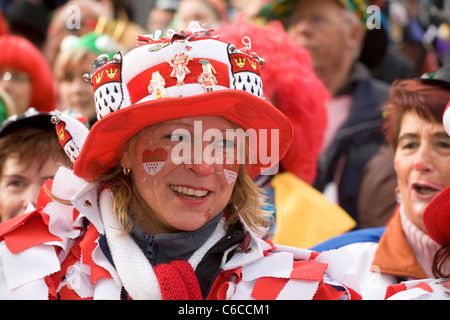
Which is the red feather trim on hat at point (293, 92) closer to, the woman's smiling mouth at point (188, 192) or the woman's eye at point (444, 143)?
the woman's eye at point (444, 143)

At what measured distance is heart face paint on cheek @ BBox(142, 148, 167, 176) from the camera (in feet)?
8.38

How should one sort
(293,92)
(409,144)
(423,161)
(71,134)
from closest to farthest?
(71,134) < (423,161) < (409,144) < (293,92)

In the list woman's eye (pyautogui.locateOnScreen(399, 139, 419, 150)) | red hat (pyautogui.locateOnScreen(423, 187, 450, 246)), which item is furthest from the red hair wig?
red hat (pyautogui.locateOnScreen(423, 187, 450, 246))

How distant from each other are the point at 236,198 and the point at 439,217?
751 mm

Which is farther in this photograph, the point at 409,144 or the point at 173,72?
the point at 409,144

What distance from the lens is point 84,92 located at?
5.22 meters

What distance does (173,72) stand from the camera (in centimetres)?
247


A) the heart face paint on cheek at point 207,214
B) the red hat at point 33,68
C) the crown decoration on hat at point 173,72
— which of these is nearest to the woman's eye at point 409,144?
the crown decoration on hat at point 173,72

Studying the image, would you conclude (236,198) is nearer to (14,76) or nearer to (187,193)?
(187,193)

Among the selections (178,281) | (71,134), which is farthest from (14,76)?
(178,281)

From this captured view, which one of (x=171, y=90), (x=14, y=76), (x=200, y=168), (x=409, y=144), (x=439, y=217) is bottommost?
(x=439, y=217)

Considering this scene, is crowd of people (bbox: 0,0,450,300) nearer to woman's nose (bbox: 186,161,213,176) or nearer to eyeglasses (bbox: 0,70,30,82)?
woman's nose (bbox: 186,161,213,176)

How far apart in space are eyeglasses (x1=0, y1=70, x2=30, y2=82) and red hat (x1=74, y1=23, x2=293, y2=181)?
2.84 m
